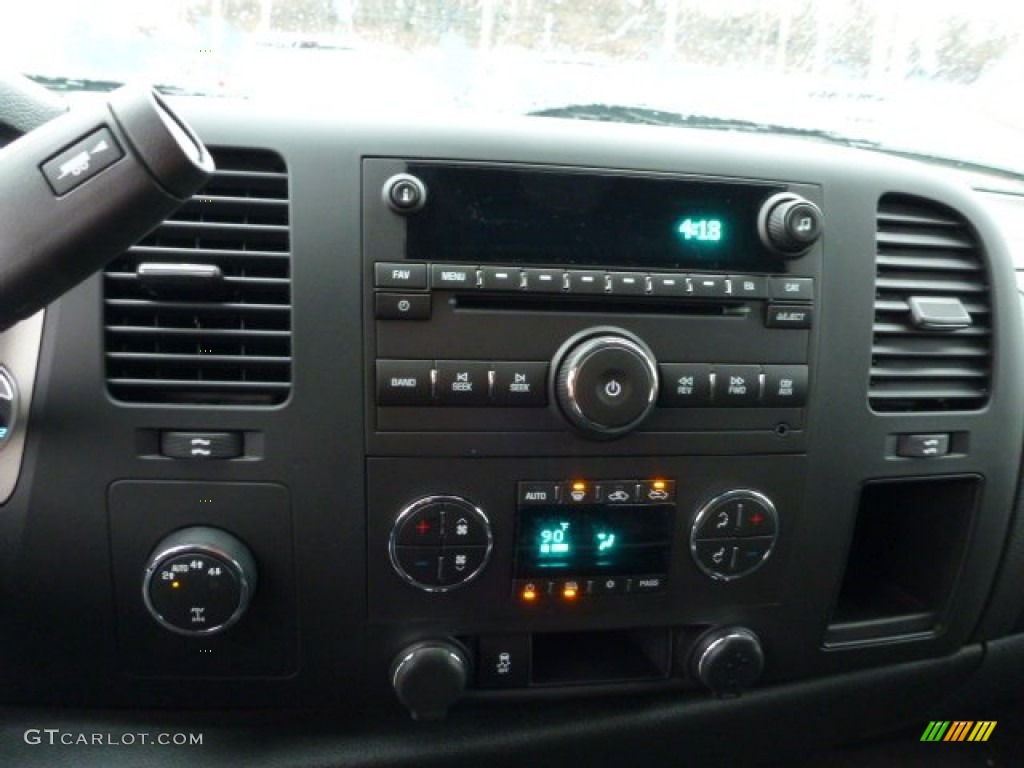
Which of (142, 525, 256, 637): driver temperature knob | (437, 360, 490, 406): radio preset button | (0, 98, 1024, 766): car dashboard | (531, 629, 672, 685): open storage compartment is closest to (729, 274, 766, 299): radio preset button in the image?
(0, 98, 1024, 766): car dashboard

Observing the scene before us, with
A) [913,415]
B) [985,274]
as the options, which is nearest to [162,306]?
[913,415]

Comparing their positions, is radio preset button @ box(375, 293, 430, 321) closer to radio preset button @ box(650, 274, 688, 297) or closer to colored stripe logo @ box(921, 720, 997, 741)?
radio preset button @ box(650, 274, 688, 297)

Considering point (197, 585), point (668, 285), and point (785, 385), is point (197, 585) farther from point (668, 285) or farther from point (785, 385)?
point (785, 385)

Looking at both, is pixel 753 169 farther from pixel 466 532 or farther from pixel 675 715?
pixel 675 715

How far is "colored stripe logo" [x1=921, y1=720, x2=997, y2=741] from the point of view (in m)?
1.72

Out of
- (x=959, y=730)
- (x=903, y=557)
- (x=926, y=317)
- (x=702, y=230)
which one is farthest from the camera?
(x=959, y=730)

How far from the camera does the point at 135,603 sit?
1145 millimetres

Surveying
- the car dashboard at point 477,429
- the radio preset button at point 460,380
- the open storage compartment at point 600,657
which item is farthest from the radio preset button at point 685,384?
the open storage compartment at point 600,657

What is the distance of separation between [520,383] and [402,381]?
14 centimetres

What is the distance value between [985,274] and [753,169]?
0.43 meters

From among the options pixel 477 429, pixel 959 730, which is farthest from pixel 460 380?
pixel 959 730

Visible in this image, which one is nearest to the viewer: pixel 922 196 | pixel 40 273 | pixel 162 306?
pixel 40 273

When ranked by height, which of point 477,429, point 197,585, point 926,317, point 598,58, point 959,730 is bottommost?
point 959,730

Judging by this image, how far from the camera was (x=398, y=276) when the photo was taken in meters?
1.10
